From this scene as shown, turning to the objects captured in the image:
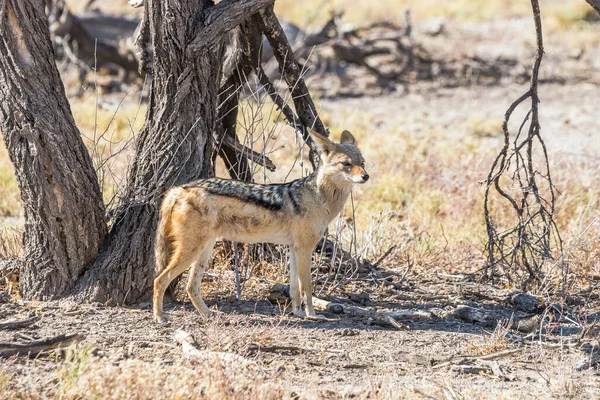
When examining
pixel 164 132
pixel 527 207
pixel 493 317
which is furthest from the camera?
pixel 527 207

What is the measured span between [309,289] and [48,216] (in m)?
1.95

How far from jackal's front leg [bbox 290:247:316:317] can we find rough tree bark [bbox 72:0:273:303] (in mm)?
981

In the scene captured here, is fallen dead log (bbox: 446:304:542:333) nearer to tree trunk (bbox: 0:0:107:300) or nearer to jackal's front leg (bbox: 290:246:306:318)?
jackal's front leg (bbox: 290:246:306:318)

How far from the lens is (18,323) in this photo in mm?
5914

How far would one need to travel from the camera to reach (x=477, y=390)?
530 centimetres

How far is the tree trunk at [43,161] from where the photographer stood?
6148mm

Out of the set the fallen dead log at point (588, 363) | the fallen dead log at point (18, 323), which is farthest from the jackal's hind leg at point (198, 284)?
the fallen dead log at point (588, 363)

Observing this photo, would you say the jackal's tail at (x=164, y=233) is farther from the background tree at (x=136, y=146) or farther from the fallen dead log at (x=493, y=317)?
the fallen dead log at (x=493, y=317)

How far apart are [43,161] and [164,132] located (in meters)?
0.92

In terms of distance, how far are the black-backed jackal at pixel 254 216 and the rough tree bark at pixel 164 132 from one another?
13.5 inches

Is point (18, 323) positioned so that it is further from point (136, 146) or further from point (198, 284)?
A: point (136, 146)

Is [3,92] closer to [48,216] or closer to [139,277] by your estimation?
[48,216]

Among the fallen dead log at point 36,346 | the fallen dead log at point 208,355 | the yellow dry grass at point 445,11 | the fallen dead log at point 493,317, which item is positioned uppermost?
the yellow dry grass at point 445,11

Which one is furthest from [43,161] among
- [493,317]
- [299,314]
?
[493,317]
